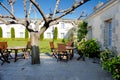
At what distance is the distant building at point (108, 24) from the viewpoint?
9.41m

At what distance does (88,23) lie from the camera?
15.7 metres

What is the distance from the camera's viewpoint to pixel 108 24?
1138 centimetres

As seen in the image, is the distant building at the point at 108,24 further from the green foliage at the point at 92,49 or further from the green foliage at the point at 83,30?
the green foliage at the point at 83,30

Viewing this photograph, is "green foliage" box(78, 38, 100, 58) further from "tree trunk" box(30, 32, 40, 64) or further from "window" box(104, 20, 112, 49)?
"tree trunk" box(30, 32, 40, 64)

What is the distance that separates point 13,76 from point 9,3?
599 centimetres

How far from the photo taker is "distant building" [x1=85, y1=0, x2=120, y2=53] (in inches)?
370

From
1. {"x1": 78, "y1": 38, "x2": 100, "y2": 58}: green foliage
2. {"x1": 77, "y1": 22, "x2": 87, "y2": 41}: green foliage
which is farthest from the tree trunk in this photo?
{"x1": 77, "y1": 22, "x2": 87, "y2": 41}: green foliage

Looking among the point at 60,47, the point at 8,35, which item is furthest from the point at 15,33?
the point at 60,47

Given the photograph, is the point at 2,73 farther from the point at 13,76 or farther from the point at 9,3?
the point at 9,3

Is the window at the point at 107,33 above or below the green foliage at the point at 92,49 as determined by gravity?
above

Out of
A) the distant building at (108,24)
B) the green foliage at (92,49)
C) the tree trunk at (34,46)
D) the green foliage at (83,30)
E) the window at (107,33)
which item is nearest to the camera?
the distant building at (108,24)

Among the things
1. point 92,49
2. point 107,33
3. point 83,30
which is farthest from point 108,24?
point 83,30

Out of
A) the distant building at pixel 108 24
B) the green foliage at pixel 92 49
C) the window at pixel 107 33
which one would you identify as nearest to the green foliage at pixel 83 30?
the distant building at pixel 108 24

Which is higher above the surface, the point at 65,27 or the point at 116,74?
the point at 65,27
